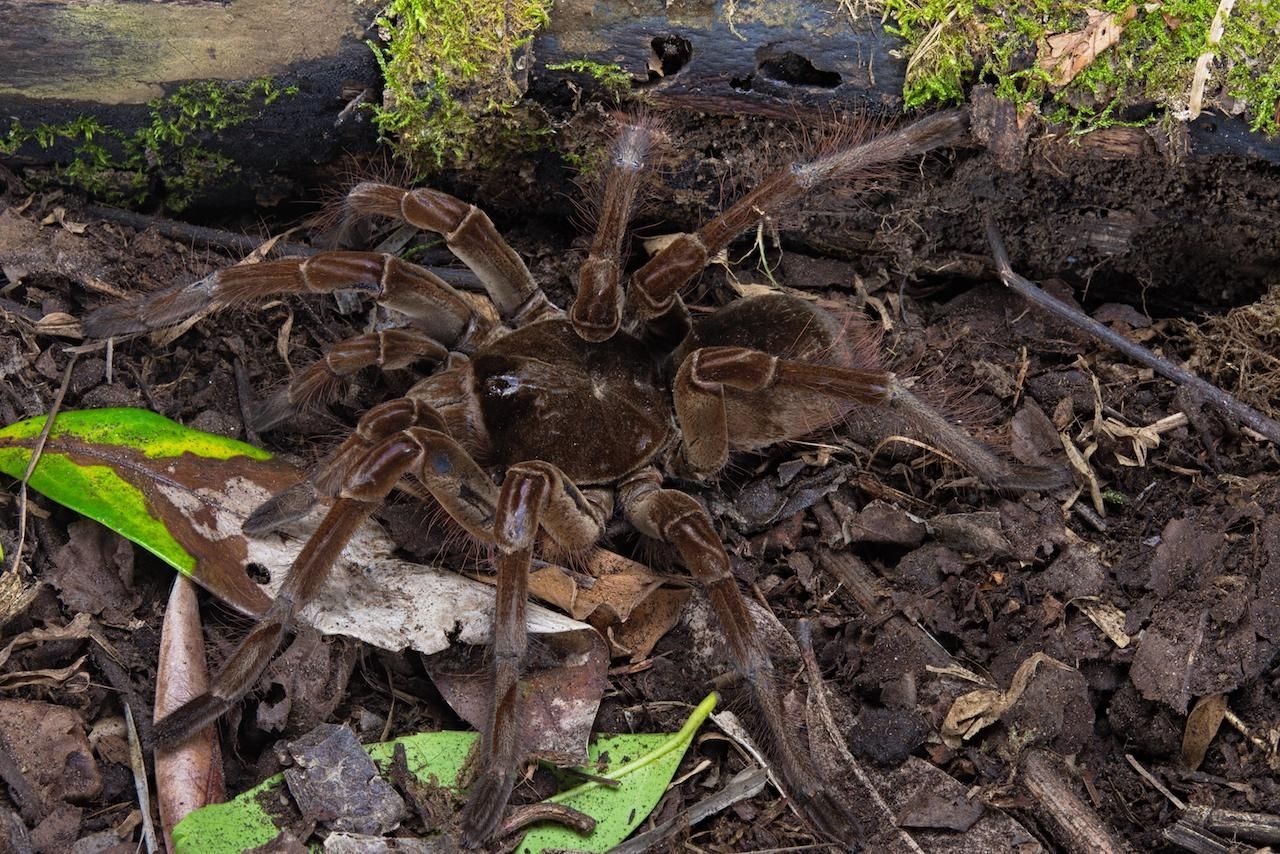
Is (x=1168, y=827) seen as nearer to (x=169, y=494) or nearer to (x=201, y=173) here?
(x=169, y=494)

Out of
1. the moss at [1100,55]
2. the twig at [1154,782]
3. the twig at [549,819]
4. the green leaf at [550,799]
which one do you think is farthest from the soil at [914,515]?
the twig at [549,819]

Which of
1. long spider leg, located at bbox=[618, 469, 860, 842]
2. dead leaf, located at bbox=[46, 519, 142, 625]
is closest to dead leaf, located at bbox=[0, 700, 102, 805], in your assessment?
dead leaf, located at bbox=[46, 519, 142, 625]

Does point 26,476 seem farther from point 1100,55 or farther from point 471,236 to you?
point 1100,55

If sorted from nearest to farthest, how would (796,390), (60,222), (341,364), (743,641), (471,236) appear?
(743,641) < (796,390) < (341,364) < (471,236) < (60,222)

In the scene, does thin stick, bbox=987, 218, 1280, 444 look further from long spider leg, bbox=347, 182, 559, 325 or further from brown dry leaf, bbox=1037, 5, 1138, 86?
long spider leg, bbox=347, 182, 559, 325

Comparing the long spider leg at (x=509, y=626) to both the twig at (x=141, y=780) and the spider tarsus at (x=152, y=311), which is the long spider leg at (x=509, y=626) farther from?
the spider tarsus at (x=152, y=311)

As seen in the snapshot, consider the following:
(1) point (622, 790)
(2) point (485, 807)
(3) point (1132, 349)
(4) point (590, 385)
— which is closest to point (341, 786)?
(2) point (485, 807)

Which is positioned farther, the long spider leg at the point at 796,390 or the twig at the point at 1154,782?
the long spider leg at the point at 796,390
